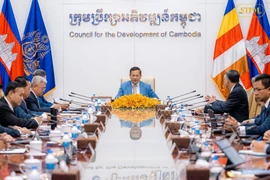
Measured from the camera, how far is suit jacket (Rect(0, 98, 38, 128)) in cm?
476

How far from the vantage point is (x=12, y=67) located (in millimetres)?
8297

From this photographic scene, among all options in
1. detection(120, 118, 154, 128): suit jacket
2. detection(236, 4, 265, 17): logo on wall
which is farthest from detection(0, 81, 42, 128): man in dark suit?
detection(236, 4, 265, 17): logo on wall

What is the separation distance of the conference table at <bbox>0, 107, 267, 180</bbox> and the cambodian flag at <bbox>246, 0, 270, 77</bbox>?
14.8ft

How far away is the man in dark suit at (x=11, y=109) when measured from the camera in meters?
4.77

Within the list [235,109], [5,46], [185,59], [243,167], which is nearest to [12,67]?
[5,46]

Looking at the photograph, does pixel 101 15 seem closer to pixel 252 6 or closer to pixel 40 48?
pixel 40 48

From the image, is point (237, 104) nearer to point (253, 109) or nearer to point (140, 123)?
point (253, 109)

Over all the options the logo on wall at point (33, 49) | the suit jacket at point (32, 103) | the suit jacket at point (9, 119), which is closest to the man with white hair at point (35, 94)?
the suit jacket at point (32, 103)

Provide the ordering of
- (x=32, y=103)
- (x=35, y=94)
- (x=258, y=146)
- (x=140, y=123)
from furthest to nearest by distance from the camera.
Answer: (x=35, y=94) → (x=32, y=103) → (x=140, y=123) → (x=258, y=146)

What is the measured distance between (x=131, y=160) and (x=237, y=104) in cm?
324

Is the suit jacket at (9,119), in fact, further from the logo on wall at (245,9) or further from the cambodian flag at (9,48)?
the logo on wall at (245,9)

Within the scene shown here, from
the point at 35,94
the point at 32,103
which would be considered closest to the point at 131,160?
the point at 32,103

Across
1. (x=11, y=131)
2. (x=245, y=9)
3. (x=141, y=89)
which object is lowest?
(x=11, y=131)

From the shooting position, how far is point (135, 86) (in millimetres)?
7746
